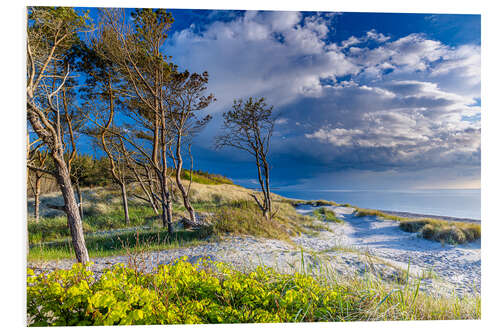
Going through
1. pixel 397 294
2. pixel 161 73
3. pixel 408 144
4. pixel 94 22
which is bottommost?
pixel 397 294

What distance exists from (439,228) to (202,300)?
13.1 ft

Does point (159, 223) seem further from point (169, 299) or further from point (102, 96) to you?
point (169, 299)

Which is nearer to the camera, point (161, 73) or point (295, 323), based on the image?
point (295, 323)

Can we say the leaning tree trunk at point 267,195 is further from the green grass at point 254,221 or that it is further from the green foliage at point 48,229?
the green foliage at point 48,229

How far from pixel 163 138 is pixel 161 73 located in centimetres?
102

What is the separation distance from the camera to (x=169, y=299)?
1.91m

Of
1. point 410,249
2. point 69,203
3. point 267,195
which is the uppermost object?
point 69,203

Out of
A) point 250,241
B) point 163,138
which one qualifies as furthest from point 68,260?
point 250,241

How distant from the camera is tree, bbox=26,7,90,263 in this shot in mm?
2576

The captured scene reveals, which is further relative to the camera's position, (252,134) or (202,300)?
(252,134)

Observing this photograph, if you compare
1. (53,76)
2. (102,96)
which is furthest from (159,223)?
(53,76)

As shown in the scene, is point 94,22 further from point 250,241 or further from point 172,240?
point 250,241

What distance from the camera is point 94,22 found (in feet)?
10.4
